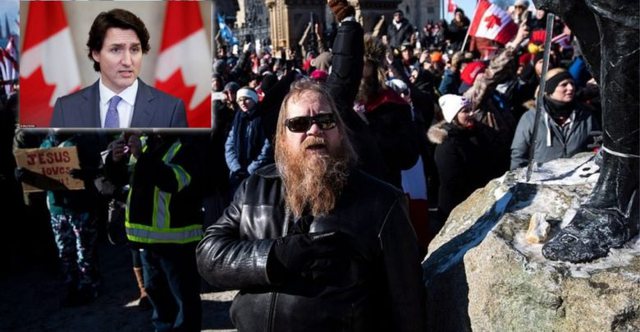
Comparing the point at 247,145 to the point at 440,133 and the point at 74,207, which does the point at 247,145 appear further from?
the point at 440,133

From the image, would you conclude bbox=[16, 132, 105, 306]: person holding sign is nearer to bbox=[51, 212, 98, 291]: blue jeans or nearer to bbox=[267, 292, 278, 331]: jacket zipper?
bbox=[51, 212, 98, 291]: blue jeans

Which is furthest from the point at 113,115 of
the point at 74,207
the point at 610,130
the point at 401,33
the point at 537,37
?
the point at 401,33

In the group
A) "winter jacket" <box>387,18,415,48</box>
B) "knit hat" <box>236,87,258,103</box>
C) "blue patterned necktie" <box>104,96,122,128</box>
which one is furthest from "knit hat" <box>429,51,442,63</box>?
"blue patterned necktie" <box>104,96,122,128</box>

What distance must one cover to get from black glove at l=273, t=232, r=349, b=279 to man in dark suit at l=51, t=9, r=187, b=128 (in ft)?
4.51

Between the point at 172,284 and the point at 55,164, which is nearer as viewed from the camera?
the point at 172,284

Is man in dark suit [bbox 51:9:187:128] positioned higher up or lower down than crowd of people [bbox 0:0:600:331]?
higher up

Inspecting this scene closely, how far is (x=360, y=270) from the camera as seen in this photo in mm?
2064

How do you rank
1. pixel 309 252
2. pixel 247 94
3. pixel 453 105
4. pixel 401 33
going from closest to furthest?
pixel 309 252, pixel 453 105, pixel 247 94, pixel 401 33

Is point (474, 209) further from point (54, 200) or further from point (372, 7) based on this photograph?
point (372, 7)

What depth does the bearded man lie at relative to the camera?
2.03 metres

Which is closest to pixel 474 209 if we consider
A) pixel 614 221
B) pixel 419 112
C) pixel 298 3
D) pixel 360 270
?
pixel 614 221

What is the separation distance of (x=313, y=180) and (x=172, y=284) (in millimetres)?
2353

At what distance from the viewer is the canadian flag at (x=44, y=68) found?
3027 mm

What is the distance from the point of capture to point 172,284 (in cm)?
413
